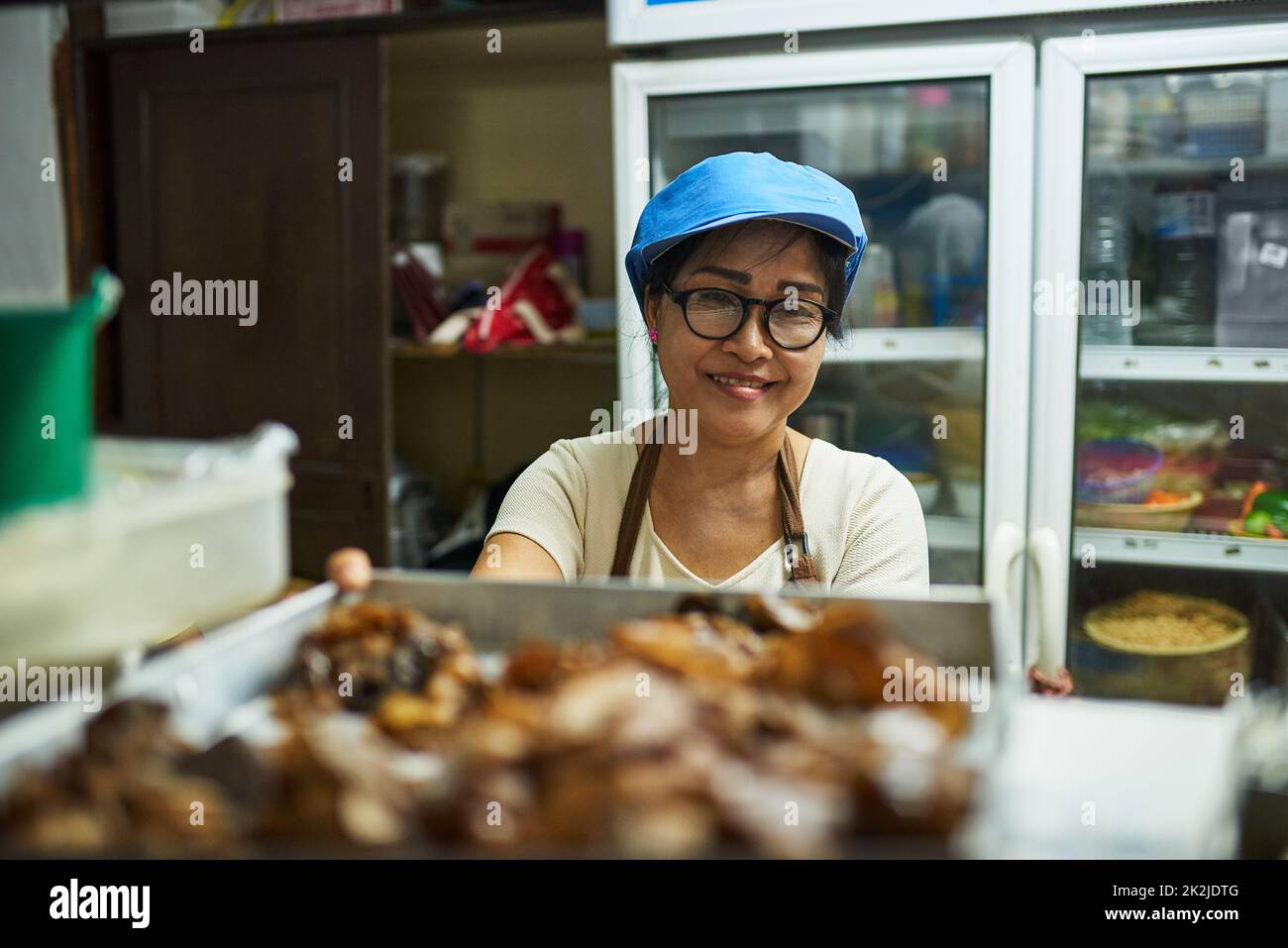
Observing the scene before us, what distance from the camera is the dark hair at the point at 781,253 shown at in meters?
1.39

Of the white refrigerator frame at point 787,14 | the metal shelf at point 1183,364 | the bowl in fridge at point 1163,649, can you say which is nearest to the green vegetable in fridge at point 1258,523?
the bowl in fridge at point 1163,649

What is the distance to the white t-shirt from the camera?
1.43 m

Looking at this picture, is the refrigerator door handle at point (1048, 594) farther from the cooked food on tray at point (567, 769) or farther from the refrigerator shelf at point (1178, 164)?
the cooked food on tray at point (567, 769)

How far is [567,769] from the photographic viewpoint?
1.75 ft

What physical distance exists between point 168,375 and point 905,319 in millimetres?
1893

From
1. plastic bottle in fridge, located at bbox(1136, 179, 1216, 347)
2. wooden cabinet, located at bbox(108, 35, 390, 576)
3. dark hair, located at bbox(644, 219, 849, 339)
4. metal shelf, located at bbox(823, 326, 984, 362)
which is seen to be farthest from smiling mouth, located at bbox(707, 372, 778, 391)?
wooden cabinet, located at bbox(108, 35, 390, 576)

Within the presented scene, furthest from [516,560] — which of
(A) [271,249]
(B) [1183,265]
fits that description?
(A) [271,249]

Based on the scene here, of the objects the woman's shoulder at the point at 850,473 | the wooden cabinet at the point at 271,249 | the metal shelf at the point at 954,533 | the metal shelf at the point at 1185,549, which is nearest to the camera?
the woman's shoulder at the point at 850,473

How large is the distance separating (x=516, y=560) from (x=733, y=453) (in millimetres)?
341

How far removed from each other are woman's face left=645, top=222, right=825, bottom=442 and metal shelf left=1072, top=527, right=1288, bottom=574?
3.22ft

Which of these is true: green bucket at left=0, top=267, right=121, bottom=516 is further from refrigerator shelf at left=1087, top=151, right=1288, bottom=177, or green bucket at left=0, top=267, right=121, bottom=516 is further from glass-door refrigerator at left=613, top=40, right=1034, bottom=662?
refrigerator shelf at left=1087, top=151, right=1288, bottom=177

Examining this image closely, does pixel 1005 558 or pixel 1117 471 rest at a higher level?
pixel 1117 471

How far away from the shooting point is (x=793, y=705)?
2.02ft

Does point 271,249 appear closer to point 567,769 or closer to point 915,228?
point 915,228
